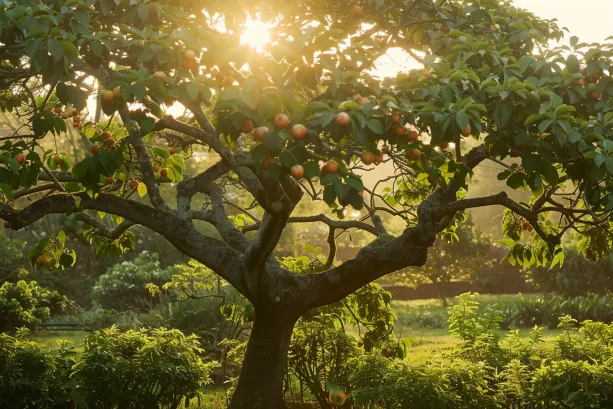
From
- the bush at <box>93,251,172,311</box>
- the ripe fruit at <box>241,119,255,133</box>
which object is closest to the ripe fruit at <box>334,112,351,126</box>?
the ripe fruit at <box>241,119,255,133</box>

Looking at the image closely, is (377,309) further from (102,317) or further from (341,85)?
(102,317)

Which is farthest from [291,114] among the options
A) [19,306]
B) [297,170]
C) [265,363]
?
[19,306]

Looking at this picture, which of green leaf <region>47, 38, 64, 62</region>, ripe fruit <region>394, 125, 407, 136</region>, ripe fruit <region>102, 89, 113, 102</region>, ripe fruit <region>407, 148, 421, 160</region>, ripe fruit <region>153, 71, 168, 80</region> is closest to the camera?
green leaf <region>47, 38, 64, 62</region>

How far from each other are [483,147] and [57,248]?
16.7 ft

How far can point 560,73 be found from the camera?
20.2ft

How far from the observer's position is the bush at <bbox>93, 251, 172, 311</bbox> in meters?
19.5

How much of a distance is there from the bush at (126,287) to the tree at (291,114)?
37.6 feet

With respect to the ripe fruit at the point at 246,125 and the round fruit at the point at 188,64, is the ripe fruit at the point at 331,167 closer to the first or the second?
the ripe fruit at the point at 246,125

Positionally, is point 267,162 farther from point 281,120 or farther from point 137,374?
point 137,374

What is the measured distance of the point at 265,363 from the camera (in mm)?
7340

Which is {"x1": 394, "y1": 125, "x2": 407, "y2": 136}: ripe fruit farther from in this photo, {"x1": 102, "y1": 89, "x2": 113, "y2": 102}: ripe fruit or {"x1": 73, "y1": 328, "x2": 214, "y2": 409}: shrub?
{"x1": 73, "y1": 328, "x2": 214, "y2": 409}: shrub

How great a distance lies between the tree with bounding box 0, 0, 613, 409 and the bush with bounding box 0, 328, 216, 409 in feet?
2.65

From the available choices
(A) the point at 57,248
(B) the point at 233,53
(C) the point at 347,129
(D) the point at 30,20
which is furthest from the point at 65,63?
(A) the point at 57,248

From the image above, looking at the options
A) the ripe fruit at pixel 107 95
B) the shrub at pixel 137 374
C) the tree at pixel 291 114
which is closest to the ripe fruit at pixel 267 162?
the tree at pixel 291 114
